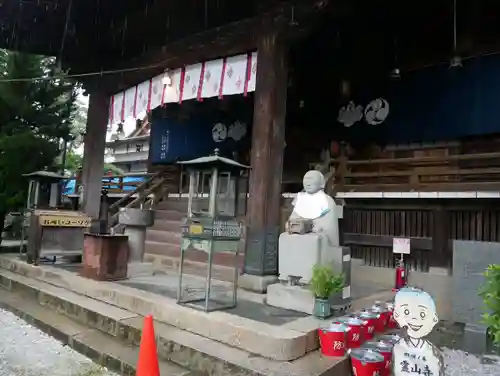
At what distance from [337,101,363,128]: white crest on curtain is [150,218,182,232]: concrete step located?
200 inches

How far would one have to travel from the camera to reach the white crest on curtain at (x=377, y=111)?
9797 mm

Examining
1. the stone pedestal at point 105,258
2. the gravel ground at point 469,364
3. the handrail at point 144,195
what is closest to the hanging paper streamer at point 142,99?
the handrail at point 144,195

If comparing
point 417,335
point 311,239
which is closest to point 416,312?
point 417,335

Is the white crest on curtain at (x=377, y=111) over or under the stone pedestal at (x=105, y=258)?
over

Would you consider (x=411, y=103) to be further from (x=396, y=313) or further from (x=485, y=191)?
(x=396, y=313)

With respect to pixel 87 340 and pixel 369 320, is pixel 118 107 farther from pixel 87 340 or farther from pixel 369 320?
pixel 369 320

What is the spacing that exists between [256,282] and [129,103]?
6.33 m

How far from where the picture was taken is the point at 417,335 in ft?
10.2

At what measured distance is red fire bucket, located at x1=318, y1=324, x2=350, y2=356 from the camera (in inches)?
161

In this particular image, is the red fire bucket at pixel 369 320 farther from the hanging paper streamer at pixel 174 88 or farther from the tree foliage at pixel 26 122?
the tree foliage at pixel 26 122

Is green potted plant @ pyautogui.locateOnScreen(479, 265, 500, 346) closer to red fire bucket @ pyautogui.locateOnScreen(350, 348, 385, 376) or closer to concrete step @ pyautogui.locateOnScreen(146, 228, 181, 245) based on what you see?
red fire bucket @ pyautogui.locateOnScreen(350, 348, 385, 376)

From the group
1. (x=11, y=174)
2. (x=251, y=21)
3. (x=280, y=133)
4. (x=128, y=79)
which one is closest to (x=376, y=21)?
(x=251, y=21)

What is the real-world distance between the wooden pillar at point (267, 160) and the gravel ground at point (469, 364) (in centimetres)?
288

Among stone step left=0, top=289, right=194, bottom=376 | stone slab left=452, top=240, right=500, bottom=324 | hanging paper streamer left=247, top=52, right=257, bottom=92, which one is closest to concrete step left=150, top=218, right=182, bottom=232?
stone step left=0, top=289, right=194, bottom=376
